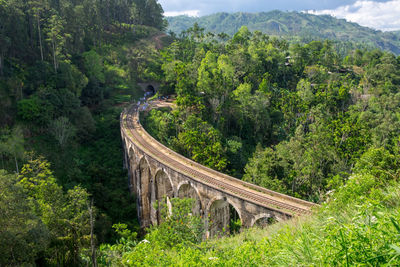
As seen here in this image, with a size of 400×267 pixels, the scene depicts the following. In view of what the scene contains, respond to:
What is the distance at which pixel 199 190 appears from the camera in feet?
91.7

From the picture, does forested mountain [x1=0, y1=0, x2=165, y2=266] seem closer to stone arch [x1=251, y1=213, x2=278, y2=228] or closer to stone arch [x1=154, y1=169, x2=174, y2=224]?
stone arch [x1=154, y1=169, x2=174, y2=224]

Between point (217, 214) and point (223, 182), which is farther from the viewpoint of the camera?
point (223, 182)

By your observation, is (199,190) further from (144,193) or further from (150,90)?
(150,90)

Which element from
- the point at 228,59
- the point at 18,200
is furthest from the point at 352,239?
the point at 228,59

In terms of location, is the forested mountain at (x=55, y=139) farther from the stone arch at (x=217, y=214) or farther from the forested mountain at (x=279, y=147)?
the stone arch at (x=217, y=214)

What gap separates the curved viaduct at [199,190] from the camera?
24.1 metres

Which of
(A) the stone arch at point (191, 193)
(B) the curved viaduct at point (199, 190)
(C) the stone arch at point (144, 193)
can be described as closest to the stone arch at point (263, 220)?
(B) the curved viaduct at point (199, 190)

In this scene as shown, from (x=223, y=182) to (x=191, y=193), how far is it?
4029mm

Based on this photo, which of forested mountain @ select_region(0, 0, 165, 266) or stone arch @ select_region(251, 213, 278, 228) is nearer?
forested mountain @ select_region(0, 0, 165, 266)

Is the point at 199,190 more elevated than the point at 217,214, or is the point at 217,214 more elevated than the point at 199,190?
the point at 199,190

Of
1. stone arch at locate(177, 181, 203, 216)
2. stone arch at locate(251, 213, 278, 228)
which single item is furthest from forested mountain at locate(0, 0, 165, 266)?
stone arch at locate(251, 213, 278, 228)

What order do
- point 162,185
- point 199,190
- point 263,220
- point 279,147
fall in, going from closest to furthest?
point 263,220 → point 199,190 → point 162,185 → point 279,147

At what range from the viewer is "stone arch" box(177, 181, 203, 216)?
28.4 meters

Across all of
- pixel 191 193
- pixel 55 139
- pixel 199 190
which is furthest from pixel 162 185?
pixel 55 139
